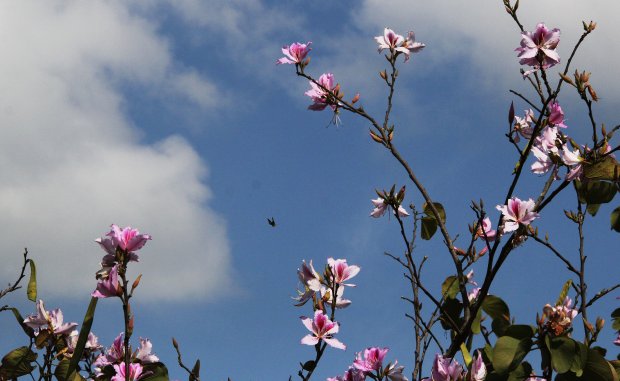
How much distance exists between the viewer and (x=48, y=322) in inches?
113

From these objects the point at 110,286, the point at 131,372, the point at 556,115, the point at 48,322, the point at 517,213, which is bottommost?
the point at 131,372

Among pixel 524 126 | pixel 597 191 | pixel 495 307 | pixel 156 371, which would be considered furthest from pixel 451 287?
pixel 156 371

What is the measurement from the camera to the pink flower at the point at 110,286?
2148 millimetres

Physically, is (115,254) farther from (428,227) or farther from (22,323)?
(428,227)

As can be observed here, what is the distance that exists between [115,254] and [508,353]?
1.31 metres

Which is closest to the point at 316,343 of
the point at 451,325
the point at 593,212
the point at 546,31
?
the point at 451,325

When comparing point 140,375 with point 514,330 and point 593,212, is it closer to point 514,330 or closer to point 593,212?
point 514,330

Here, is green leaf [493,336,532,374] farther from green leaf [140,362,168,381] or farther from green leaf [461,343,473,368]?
green leaf [140,362,168,381]

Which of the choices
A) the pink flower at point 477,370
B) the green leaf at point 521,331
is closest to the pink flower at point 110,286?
the pink flower at point 477,370

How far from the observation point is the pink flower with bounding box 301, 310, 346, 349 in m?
2.59

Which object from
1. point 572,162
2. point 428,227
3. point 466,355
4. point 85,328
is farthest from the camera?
point 428,227

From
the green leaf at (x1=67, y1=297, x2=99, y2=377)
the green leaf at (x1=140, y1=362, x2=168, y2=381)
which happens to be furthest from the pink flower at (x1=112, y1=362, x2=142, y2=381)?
the green leaf at (x1=67, y1=297, x2=99, y2=377)

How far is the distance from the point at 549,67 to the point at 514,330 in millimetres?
1242

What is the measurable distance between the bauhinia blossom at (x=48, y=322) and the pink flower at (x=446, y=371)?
152 centimetres
